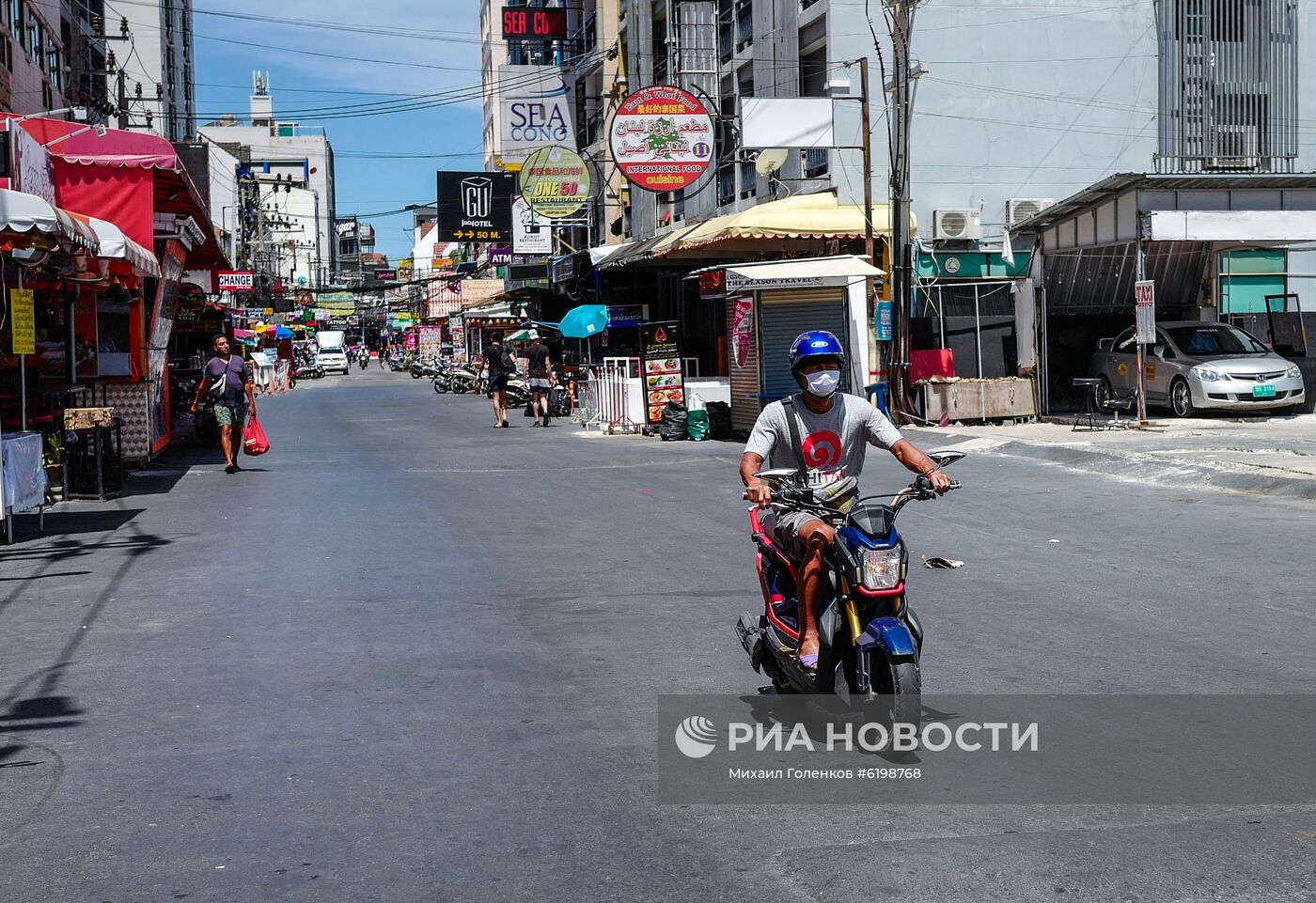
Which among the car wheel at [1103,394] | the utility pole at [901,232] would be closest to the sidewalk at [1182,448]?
the utility pole at [901,232]

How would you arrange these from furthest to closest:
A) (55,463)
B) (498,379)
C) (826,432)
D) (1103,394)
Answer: (498,379) < (1103,394) < (55,463) < (826,432)

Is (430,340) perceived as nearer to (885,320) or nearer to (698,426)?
(698,426)

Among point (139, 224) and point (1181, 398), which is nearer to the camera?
point (139, 224)

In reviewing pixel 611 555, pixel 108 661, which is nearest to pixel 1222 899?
pixel 108 661

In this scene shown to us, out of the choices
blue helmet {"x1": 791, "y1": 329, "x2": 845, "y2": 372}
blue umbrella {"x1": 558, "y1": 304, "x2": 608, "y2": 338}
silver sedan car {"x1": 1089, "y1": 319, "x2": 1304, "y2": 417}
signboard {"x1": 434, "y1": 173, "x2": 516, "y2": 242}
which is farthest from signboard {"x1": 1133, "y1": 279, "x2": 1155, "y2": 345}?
signboard {"x1": 434, "y1": 173, "x2": 516, "y2": 242}

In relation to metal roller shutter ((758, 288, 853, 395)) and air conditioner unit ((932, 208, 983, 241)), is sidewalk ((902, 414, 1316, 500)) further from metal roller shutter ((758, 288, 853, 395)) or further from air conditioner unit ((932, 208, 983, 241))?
air conditioner unit ((932, 208, 983, 241))

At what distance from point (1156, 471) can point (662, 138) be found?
14.3m

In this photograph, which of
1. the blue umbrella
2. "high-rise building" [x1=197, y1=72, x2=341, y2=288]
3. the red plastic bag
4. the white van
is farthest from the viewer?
"high-rise building" [x1=197, y1=72, x2=341, y2=288]

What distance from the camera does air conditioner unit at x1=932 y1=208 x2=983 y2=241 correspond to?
28.0m

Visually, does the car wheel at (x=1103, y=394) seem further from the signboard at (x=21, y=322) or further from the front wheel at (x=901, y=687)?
the front wheel at (x=901, y=687)

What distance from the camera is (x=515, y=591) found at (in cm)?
980

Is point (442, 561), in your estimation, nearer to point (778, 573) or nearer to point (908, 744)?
point (778, 573)

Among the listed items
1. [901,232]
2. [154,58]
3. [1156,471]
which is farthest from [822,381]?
[154,58]

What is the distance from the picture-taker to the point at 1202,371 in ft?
75.7
